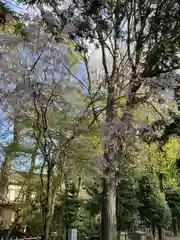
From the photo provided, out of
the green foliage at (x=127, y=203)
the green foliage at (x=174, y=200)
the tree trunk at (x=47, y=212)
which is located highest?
the green foliage at (x=174, y=200)

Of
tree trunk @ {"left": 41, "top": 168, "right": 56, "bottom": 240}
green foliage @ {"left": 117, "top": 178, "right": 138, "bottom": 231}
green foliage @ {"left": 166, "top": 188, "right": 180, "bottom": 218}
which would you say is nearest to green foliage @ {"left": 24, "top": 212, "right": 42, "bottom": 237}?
green foliage @ {"left": 117, "top": 178, "right": 138, "bottom": 231}

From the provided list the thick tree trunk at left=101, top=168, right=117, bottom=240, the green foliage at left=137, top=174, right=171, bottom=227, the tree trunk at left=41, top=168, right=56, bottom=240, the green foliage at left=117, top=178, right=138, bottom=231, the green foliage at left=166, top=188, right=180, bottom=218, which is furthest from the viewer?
the green foliage at left=166, top=188, right=180, bottom=218

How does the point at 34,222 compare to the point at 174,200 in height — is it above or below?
below

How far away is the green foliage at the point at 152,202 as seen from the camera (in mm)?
19359

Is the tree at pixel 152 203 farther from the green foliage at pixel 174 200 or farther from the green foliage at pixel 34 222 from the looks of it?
the green foliage at pixel 34 222

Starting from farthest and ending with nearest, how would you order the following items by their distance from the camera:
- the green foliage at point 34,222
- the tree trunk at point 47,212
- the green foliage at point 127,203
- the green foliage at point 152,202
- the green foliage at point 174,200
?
the green foliage at point 174,200
the green foliage at point 152,202
the green foliage at point 127,203
the green foliage at point 34,222
the tree trunk at point 47,212

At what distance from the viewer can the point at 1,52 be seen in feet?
25.3

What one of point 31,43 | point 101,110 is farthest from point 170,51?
point 31,43

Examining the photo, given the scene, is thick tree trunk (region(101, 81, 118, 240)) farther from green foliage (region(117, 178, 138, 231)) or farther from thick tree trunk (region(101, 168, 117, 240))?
green foliage (region(117, 178, 138, 231))

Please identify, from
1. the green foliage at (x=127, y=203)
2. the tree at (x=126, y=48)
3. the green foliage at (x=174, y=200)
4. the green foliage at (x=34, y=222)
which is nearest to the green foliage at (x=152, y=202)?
the green foliage at (x=127, y=203)

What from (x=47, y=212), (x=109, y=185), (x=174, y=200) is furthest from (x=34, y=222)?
(x=174, y=200)

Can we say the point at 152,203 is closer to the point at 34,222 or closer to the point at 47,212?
the point at 34,222

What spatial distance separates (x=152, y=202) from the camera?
19.4m

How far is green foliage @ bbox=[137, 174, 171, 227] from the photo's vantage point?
19359 mm
